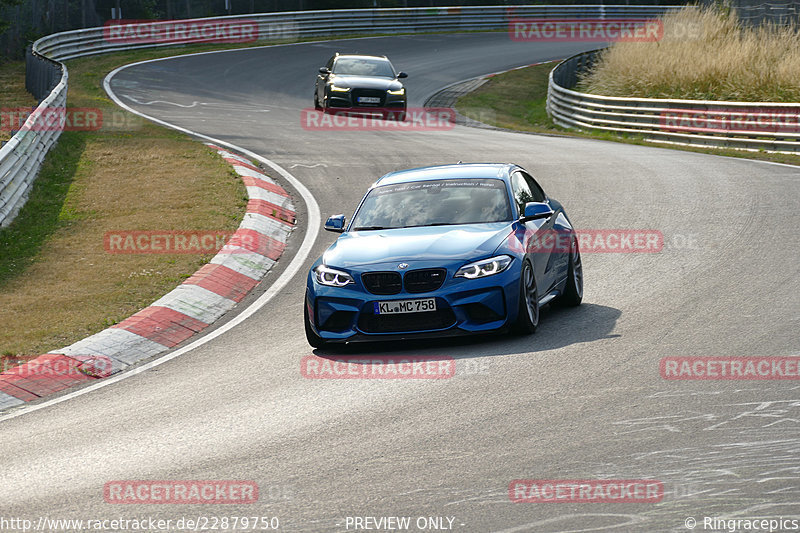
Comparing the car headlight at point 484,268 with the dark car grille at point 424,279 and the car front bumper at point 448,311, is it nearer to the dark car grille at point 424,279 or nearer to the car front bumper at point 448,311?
the car front bumper at point 448,311

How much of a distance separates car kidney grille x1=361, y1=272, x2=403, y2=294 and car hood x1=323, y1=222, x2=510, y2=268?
0.43 feet

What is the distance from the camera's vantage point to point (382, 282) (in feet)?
30.9

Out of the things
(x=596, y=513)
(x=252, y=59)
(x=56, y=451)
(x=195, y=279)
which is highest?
(x=596, y=513)

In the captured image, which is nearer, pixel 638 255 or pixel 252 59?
Answer: pixel 638 255

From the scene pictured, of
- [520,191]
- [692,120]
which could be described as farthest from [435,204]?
[692,120]

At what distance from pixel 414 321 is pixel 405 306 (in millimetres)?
146

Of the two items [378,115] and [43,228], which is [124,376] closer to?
[43,228]

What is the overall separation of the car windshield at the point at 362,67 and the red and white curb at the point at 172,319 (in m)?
14.2

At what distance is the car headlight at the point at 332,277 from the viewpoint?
9523 millimetres

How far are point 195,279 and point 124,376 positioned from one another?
327 cm

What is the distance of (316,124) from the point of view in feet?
90.9

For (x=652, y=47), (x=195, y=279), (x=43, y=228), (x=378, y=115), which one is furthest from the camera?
(x=652, y=47)

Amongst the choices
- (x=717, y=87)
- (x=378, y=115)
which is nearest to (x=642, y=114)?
(x=717, y=87)

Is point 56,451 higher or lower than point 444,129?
higher
